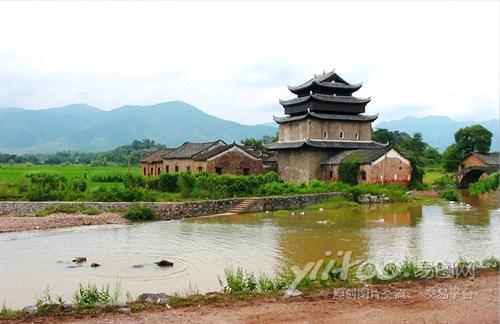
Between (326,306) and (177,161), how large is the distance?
35.6 meters

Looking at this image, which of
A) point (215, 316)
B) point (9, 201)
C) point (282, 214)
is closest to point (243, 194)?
point (282, 214)

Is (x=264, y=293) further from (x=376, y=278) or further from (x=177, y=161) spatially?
(x=177, y=161)

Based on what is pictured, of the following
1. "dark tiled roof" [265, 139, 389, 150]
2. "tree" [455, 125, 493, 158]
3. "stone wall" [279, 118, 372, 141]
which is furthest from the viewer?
"tree" [455, 125, 493, 158]

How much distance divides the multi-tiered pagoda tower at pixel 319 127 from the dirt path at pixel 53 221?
2047 centimetres

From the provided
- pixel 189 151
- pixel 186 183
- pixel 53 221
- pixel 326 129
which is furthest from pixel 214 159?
pixel 53 221

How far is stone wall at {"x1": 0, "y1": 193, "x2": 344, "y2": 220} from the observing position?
83.8 feet

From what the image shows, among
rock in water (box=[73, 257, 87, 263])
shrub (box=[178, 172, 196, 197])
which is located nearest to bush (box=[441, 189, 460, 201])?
shrub (box=[178, 172, 196, 197])

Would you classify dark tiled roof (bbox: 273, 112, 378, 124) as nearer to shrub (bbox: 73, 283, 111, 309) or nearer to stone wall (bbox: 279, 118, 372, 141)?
stone wall (bbox: 279, 118, 372, 141)

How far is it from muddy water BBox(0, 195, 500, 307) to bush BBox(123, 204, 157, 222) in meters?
1.25

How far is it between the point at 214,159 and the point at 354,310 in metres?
31.1

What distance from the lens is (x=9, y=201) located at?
2688 centimetres

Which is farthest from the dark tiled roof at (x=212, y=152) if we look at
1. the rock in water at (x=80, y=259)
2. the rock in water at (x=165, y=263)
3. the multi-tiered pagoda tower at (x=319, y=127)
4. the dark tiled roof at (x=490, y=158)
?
the dark tiled roof at (x=490, y=158)

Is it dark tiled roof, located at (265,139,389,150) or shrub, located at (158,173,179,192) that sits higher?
dark tiled roof, located at (265,139,389,150)

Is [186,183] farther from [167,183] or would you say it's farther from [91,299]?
[91,299]
